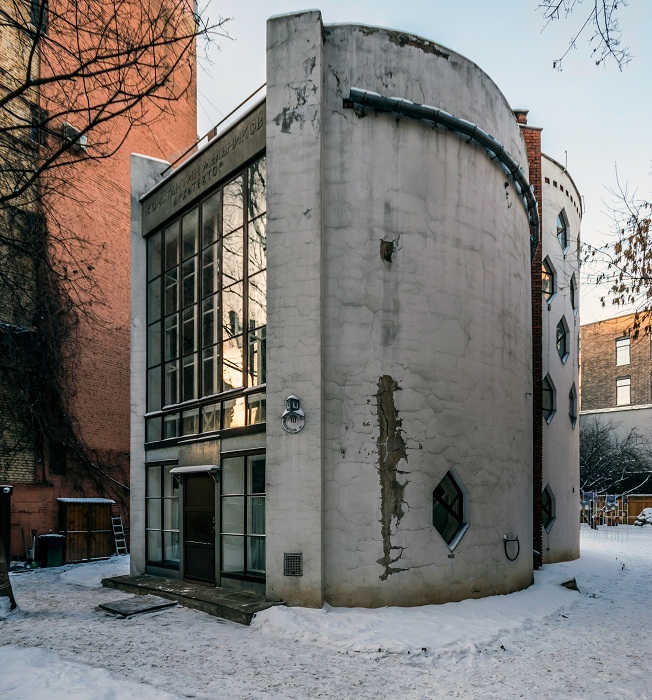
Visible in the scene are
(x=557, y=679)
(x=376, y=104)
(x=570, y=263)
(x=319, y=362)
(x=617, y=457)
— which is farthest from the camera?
(x=617, y=457)

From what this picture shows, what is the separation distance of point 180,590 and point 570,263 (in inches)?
552

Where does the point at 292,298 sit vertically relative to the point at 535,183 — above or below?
below

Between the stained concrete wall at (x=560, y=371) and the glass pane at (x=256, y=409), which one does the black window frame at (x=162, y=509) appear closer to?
the glass pane at (x=256, y=409)

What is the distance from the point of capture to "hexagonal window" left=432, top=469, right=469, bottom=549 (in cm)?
1014

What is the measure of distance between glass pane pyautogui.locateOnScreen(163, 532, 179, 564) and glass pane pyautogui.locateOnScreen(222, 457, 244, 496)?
2.05m

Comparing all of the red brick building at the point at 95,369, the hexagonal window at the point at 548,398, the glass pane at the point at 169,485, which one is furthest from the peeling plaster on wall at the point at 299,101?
the hexagonal window at the point at 548,398

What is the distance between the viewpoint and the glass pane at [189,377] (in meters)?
12.7

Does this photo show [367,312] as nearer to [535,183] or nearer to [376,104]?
[376,104]

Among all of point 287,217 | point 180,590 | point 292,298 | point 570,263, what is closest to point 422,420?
point 292,298

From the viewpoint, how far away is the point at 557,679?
6844 millimetres

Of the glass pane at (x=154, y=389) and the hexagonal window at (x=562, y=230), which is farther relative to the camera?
the hexagonal window at (x=562, y=230)

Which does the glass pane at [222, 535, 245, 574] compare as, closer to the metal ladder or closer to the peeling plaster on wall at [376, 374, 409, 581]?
the peeling plaster on wall at [376, 374, 409, 581]

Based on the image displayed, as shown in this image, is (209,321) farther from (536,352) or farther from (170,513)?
(536,352)

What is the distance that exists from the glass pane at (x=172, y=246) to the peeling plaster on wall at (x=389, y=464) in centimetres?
594
